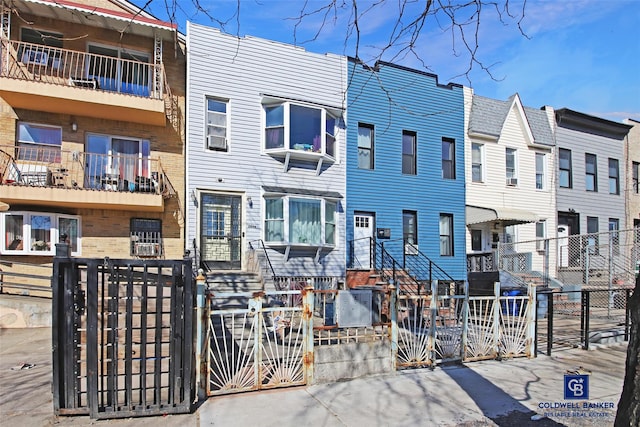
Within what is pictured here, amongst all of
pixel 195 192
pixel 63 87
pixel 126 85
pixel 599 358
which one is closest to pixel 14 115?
pixel 63 87

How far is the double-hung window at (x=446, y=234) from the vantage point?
17.0 m

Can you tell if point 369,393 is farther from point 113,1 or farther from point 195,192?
point 113,1

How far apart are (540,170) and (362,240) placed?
9.95m

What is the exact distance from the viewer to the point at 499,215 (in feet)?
55.2

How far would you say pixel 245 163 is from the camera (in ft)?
45.7

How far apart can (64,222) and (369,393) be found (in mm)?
10311

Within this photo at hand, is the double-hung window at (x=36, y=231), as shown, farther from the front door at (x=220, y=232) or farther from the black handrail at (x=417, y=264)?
the black handrail at (x=417, y=264)

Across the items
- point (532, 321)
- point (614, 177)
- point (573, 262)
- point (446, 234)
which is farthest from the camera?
point (614, 177)

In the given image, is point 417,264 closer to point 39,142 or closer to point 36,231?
point 36,231

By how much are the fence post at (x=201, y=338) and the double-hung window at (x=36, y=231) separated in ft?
25.8

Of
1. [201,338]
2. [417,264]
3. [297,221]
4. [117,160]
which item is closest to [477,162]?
[417,264]

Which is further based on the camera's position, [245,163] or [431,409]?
[245,163]

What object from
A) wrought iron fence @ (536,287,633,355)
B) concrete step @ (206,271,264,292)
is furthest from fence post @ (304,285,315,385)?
concrete step @ (206,271,264,292)

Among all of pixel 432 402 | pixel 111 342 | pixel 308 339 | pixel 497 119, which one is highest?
pixel 497 119
